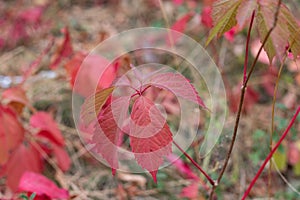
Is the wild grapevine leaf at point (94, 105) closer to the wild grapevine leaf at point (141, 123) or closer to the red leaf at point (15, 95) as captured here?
the wild grapevine leaf at point (141, 123)

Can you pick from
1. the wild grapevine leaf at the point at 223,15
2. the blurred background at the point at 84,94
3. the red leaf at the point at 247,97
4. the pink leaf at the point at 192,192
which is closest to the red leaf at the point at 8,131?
the blurred background at the point at 84,94

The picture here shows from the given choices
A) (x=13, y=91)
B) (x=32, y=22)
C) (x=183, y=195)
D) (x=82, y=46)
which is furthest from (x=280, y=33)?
(x=32, y=22)

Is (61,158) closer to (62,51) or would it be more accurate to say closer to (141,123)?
(62,51)

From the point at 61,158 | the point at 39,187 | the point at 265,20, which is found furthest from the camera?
the point at 61,158

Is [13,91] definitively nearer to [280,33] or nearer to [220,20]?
[220,20]


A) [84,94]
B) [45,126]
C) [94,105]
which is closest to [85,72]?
[84,94]

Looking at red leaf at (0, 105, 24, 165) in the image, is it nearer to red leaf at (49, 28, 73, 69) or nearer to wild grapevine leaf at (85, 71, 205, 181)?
red leaf at (49, 28, 73, 69)
